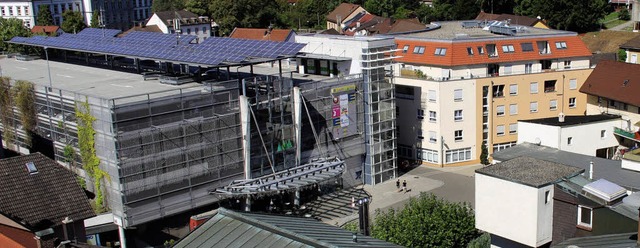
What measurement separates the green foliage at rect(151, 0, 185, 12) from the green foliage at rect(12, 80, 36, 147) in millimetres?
92443

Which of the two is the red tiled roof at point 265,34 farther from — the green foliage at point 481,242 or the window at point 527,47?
the green foliage at point 481,242

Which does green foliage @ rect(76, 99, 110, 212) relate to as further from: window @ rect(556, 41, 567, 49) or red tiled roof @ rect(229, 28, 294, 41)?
red tiled roof @ rect(229, 28, 294, 41)

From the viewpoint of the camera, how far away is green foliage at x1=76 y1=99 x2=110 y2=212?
34.2 meters

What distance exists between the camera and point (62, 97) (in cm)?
3656

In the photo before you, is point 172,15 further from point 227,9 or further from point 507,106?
point 507,106

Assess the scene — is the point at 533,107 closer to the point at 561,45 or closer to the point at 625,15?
the point at 561,45

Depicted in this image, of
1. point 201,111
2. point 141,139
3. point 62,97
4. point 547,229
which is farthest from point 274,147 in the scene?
point 547,229

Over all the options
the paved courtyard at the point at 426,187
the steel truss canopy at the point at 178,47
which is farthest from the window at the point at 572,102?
the steel truss canopy at the point at 178,47

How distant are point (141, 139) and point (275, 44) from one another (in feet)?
31.8

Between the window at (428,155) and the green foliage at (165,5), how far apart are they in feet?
299

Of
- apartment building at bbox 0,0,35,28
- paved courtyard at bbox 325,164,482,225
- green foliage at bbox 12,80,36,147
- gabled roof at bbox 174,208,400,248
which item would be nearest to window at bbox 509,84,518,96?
paved courtyard at bbox 325,164,482,225

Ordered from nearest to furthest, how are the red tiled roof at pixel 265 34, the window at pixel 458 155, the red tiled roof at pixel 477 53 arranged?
the window at pixel 458 155
the red tiled roof at pixel 477 53
the red tiled roof at pixel 265 34

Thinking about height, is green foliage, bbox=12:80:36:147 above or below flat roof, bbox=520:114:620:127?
above

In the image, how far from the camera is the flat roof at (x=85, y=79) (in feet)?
127
